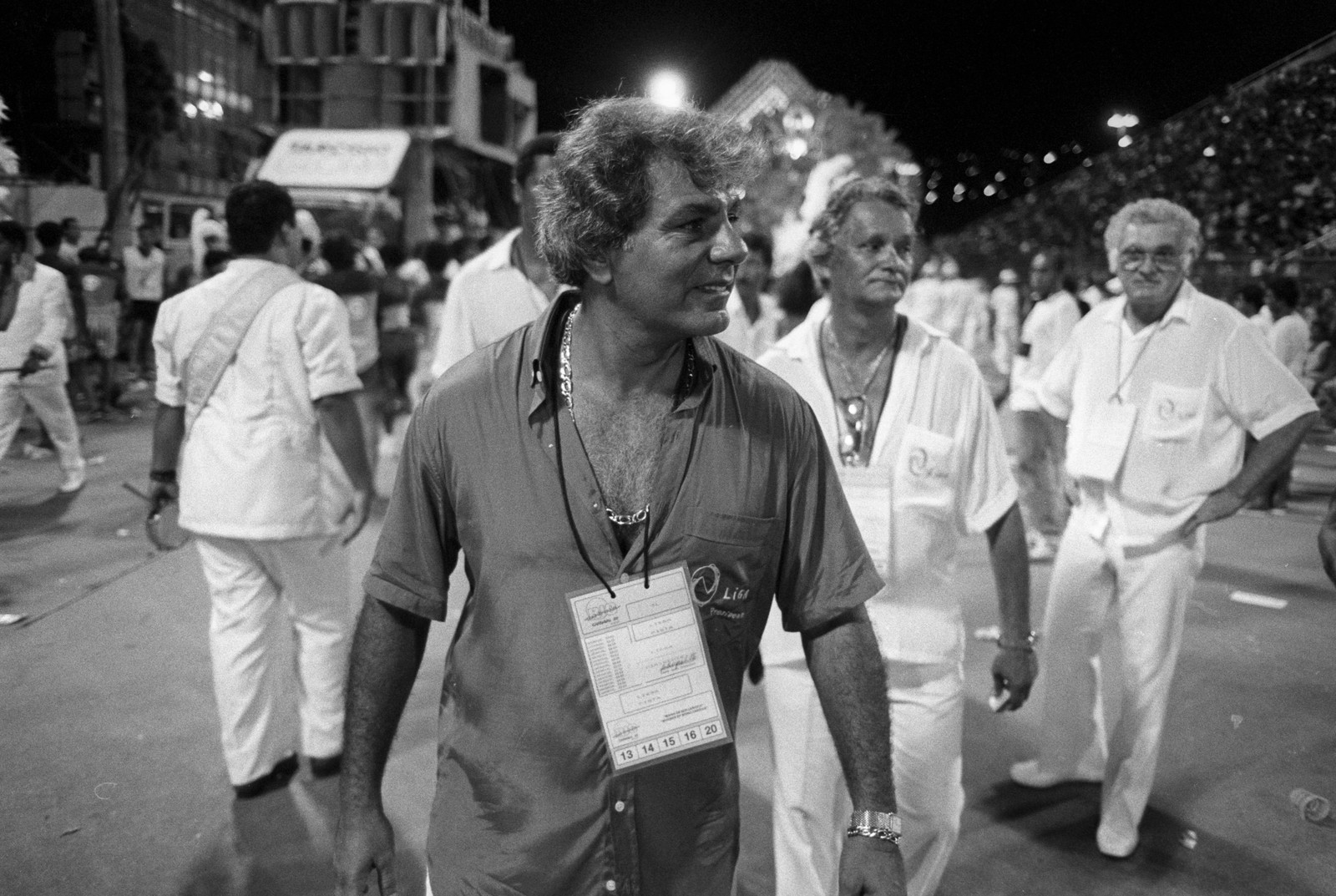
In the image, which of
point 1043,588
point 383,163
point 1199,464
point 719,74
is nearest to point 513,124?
point 383,163

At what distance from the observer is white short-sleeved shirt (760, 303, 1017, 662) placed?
300cm

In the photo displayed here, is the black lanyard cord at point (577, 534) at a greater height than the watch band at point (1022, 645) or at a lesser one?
greater

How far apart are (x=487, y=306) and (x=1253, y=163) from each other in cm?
303

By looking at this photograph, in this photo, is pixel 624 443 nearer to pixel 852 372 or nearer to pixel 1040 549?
pixel 852 372

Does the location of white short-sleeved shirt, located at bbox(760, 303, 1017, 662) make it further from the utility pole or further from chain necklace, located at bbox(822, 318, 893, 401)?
the utility pole

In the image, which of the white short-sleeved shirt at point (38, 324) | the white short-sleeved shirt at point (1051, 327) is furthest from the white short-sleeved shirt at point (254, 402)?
the white short-sleeved shirt at point (1051, 327)

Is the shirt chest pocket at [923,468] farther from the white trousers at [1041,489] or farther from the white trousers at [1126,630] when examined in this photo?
the white trousers at [1041,489]

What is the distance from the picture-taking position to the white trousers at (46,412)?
9.16 feet

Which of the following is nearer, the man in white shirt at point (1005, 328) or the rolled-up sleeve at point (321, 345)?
the rolled-up sleeve at point (321, 345)

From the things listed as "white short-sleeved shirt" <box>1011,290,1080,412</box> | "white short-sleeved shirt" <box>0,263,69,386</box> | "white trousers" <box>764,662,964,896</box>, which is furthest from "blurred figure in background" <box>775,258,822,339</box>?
"white short-sleeved shirt" <box>0,263,69,386</box>

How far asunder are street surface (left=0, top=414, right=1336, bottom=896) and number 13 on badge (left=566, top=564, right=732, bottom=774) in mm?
1777

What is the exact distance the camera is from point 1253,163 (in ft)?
14.7

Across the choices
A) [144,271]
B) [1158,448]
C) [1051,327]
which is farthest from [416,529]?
[1051,327]

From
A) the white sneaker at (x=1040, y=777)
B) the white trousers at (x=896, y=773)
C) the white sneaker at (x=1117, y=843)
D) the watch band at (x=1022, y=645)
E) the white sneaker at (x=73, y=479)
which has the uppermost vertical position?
the white sneaker at (x=73, y=479)
